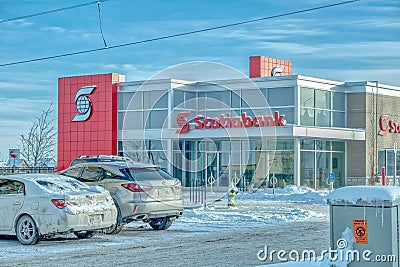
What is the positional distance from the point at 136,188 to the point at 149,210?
23.3 inches

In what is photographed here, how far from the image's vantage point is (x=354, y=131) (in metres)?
46.1

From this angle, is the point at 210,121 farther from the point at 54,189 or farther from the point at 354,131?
the point at 54,189

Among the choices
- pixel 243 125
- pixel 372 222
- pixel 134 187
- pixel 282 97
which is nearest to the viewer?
pixel 372 222

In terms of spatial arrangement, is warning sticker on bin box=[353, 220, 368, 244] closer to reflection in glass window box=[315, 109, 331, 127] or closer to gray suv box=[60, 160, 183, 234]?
gray suv box=[60, 160, 183, 234]

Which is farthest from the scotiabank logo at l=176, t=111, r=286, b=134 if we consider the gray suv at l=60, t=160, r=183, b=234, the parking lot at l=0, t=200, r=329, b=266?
the gray suv at l=60, t=160, r=183, b=234

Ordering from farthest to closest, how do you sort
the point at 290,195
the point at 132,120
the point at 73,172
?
the point at 132,120
the point at 290,195
the point at 73,172

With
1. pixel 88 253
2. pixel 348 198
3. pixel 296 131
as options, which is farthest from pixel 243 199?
pixel 348 198

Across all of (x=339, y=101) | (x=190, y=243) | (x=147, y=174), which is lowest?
(x=190, y=243)

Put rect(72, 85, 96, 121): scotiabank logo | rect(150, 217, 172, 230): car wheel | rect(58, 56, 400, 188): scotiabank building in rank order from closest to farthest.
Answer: rect(150, 217, 172, 230): car wheel < rect(58, 56, 400, 188): scotiabank building < rect(72, 85, 96, 121): scotiabank logo

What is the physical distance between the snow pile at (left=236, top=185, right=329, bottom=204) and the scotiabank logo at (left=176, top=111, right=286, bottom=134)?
13.5ft

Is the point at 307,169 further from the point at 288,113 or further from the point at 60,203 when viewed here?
the point at 60,203

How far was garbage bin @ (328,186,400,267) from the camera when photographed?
9789mm

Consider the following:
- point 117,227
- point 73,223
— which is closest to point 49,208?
point 73,223

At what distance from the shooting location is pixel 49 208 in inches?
608
